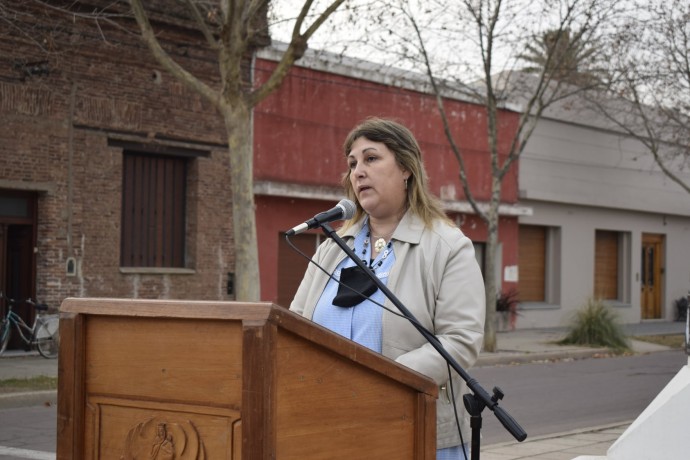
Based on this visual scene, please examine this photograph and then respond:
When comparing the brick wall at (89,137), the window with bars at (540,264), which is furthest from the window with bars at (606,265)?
the brick wall at (89,137)

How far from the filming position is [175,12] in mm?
20266

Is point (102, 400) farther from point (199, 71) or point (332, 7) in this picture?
point (199, 71)

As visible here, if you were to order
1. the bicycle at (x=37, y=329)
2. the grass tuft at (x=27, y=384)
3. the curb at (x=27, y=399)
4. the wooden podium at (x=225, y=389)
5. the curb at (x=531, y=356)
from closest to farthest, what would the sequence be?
1. the wooden podium at (x=225, y=389)
2. the curb at (x=27, y=399)
3. the grass tuft at (x=27, y=384)
4. the bicycle at (x=37, y=329)
5. the curb at (x=531, y=356)

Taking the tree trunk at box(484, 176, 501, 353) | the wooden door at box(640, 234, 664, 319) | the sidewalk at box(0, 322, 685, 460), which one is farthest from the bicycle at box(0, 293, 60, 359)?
the wooden door at box(640, 234, 664, 319)

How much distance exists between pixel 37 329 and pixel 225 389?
52.8 ft

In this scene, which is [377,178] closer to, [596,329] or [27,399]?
[27,399]

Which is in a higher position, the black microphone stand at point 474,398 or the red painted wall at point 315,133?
the red painted wall at point 315,133

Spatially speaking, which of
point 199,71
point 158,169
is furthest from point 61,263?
point 199,71

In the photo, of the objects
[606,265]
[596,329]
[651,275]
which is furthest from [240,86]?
[651,275]

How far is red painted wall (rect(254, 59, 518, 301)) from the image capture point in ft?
73.5

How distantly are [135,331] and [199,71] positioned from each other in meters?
18.6

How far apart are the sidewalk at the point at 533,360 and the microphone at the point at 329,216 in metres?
5.34

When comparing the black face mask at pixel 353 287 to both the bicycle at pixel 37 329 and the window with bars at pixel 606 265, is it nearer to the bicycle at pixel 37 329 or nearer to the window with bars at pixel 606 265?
the bicycle at pixel 37 329

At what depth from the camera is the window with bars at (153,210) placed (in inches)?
783
